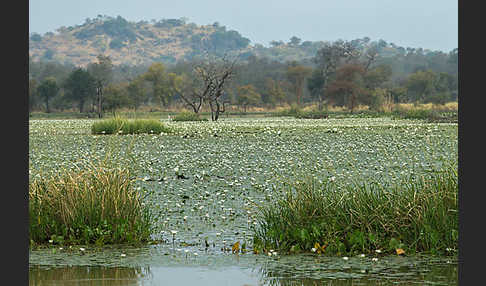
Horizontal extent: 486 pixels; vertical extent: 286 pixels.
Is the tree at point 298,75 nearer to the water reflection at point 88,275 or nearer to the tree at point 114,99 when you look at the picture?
the tree at point 114,99

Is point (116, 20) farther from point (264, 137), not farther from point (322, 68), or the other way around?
point (264, 137)

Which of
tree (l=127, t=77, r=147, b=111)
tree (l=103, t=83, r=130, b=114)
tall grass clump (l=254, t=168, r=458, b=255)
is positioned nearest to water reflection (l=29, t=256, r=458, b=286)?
tall grass clump (l=254, t=168, r=458, b=255)

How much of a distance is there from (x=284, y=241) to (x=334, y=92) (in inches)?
2165

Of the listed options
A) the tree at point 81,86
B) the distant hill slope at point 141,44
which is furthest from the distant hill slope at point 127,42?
the tree at point 81,86

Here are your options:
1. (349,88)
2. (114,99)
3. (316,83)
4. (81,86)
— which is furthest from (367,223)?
(316,83)

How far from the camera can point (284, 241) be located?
8562 mm

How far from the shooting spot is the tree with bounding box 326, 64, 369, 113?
6119 cm

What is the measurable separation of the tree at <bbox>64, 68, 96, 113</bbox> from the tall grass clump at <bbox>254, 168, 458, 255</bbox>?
56830 mm

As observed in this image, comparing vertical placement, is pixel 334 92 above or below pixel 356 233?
above

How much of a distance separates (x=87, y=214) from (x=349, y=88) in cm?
5369

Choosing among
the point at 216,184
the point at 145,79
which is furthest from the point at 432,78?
the point at 216,184

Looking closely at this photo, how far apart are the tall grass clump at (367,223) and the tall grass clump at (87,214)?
5.46 feet

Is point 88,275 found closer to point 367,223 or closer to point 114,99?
point 367,223

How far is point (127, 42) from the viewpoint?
185875 millimetres
